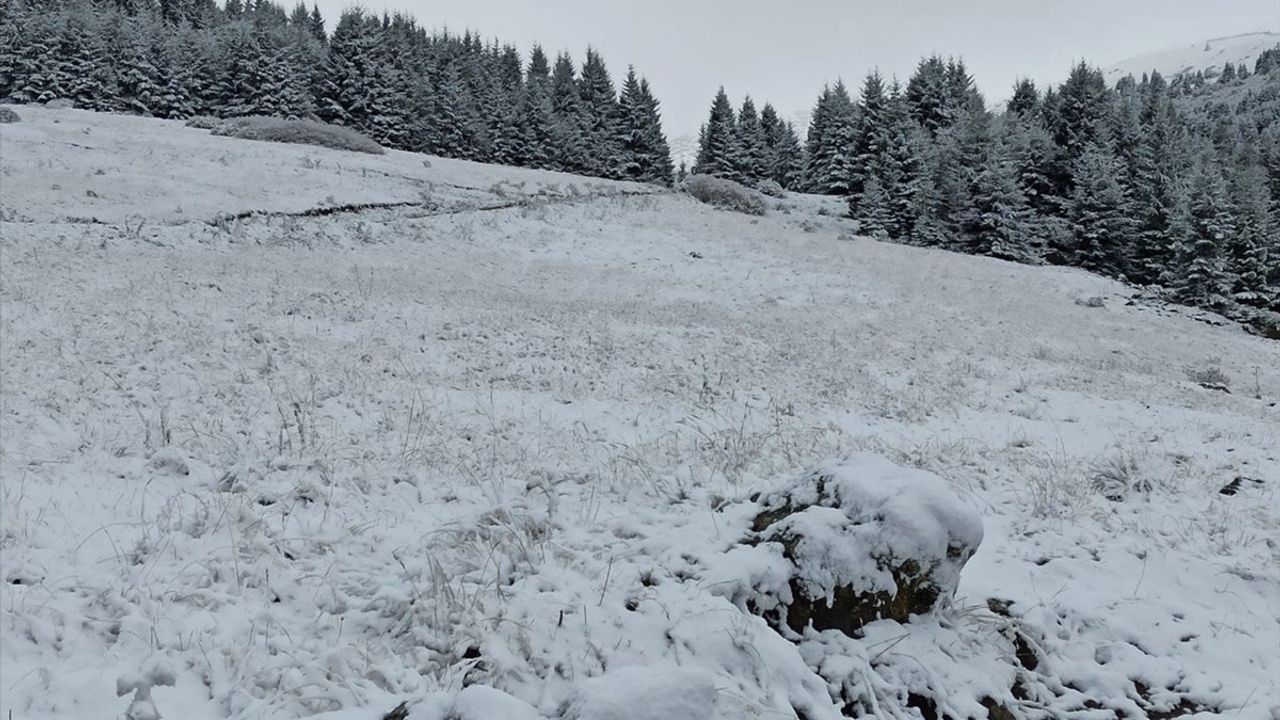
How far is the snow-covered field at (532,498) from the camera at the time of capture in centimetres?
371

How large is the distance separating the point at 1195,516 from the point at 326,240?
755 inches

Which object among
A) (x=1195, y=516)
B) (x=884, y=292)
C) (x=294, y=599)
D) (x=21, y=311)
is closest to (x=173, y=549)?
(x=294, y=599)

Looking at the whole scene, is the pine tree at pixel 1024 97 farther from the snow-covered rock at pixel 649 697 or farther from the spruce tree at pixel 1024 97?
the snow-covered rock at pixel 649 697

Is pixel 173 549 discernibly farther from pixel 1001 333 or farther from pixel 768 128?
pixel 768 128

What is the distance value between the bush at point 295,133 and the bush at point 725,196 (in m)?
17.0

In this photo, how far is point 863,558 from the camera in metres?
4.37

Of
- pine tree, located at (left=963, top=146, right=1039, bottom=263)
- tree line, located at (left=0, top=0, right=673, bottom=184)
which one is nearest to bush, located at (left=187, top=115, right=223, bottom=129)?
tree line, located at (left=0, top=0, right=673, bottom=184)

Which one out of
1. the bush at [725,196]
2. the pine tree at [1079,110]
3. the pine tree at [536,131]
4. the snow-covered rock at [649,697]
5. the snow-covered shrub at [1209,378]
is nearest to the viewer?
the snow-covered rock at [649,697]

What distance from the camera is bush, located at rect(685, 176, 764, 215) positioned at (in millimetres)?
39469

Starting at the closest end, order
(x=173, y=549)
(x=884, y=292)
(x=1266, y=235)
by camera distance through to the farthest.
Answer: (x=173, y=549)
(x=884, y=292)
(x=1266, y=235)

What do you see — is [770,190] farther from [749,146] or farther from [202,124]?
[202,124]

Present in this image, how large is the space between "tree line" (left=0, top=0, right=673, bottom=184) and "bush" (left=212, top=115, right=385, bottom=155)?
18.1m

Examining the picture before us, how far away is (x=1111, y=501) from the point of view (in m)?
7.08

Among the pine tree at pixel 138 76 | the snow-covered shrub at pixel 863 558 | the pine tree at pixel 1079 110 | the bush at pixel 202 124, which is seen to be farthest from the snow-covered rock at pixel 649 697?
the pine tree at pixel 138 76
